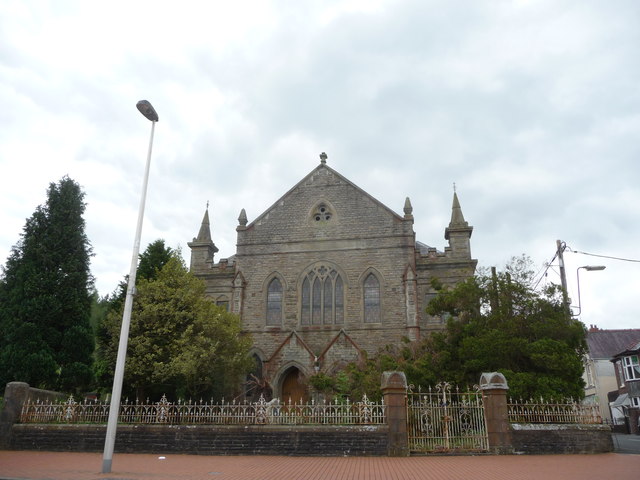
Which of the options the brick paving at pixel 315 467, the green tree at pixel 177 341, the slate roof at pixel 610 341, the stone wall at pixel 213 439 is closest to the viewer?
the brick paving at pixel 315 467

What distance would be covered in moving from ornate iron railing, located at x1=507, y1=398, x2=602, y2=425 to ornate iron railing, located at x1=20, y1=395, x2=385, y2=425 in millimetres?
4138

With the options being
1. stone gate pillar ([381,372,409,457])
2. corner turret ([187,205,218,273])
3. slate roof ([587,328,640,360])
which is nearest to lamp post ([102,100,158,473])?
stone gate pillar ([381,372,409,457])

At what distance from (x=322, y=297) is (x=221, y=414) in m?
14.7

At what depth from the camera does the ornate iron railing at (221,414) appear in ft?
48.5

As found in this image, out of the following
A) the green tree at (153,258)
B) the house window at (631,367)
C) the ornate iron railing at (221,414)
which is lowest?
the ornate iron railing at (221,414)

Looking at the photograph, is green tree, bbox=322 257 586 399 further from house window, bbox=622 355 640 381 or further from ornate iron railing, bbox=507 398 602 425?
house window, bbox=622 355 640 381

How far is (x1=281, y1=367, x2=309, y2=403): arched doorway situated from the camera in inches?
1054

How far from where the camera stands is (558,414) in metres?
15.3

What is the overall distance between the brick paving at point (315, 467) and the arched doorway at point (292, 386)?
41.1 feet

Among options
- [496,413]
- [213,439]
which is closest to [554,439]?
[496,413]

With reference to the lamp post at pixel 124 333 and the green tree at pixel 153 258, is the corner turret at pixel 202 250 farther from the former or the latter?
the lamp post at pixel 124 333

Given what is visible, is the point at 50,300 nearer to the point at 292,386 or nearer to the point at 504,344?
the point at 292,386

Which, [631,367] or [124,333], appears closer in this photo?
[124,333]

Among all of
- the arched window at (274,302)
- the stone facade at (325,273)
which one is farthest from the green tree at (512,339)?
the arched window at (274,302)
